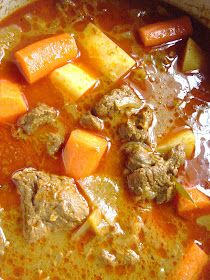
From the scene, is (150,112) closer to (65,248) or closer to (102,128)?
(102,128)

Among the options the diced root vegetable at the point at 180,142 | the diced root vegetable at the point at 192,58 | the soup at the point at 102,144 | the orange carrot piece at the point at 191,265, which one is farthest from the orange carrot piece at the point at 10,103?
the orange carrot piece at the point at 191,265

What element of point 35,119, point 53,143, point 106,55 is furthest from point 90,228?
point 106,55

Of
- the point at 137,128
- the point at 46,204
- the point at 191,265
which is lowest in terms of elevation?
the point at 191,265

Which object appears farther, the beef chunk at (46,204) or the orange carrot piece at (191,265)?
the orange carrot piece at (191,265)

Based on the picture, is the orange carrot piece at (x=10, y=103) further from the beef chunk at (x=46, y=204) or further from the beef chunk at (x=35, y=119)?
the beef chunk at (x=46, y=204)

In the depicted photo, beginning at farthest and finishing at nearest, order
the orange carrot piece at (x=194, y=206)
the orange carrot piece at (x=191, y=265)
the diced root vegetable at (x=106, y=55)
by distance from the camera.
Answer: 1. the diced root vegetable at (x=106, y=55)
2. the orange carrot piece at (x=194, y=206)
3. the orange carrot piece at (x=191, y=265)

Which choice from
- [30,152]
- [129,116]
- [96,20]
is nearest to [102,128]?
[129,116]

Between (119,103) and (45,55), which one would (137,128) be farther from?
(45,55)
